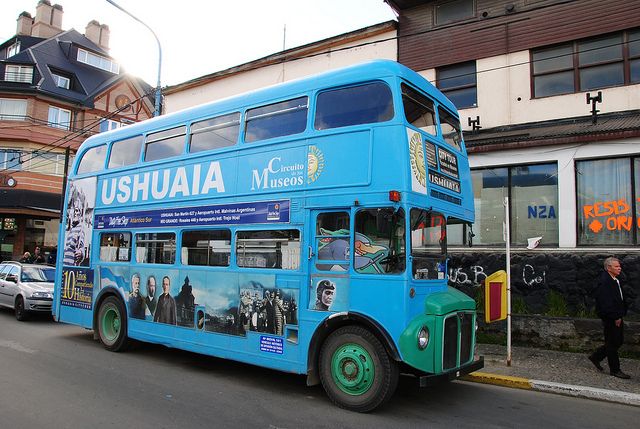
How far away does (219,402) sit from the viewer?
595 centimetres

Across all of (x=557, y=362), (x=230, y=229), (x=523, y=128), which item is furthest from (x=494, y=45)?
(x=230, y=229)

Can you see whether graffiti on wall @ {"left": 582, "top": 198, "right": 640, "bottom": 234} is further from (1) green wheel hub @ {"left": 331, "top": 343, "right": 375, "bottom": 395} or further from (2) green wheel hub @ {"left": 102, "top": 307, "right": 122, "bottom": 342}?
(2) green wheel hub @ {"left": 102, "top": 307, "right": 122, "bottom": 342}

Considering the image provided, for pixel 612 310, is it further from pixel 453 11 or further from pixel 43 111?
pixel 43 111

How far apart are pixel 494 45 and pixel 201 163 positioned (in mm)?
8617

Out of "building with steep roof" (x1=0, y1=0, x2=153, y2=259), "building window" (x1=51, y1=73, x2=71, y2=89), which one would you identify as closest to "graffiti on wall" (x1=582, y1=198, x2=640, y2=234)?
"building with steep roof" (x1=0, y1=0, x2=153, y2=259)

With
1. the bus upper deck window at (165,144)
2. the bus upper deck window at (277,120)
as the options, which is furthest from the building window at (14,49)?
the bus upper deck window at (277,120)

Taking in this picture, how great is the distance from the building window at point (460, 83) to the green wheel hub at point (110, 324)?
978cm

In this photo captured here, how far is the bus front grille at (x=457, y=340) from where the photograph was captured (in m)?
5.84

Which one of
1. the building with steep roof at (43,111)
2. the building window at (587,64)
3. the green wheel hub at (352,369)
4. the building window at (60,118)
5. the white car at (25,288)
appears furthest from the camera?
the building window at (60,118)

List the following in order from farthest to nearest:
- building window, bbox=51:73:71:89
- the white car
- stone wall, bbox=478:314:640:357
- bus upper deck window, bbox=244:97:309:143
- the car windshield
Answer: building window, bbox=51:73:71:89
the car windshield
the white car
stone wall, bbox=478:314:640:357
bus upper deck window, bbox=244:97:309:143

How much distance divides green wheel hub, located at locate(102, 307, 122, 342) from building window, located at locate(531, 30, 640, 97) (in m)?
10.8

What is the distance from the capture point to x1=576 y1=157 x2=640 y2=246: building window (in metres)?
9.90

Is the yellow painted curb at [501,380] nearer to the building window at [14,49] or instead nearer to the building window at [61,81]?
the building window at [61,81]

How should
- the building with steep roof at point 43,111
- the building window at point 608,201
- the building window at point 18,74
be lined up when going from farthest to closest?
the building window at point 18,74 < the building with steep roof at point 43,111 < the building window at point 608,201
